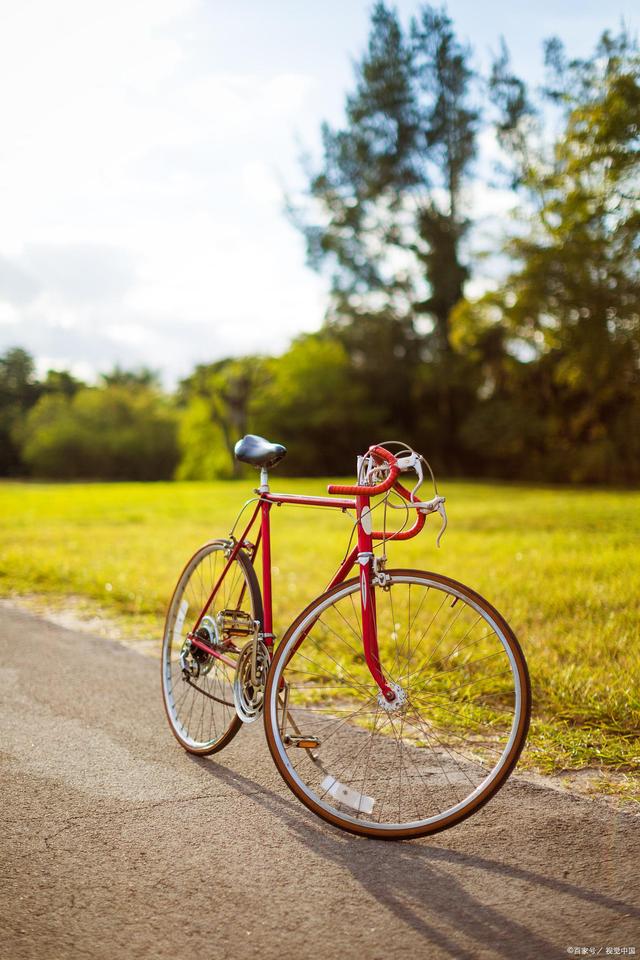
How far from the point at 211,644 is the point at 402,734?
38.1 inches

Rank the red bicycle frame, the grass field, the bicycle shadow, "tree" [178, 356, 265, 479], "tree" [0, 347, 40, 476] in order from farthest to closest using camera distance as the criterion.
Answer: "tree" [178, 356, 265, 479] < "tree" [0, 347, 40, 476] < the grass field < the red bicycle frame < the bicycle shadow

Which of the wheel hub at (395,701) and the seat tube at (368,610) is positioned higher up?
the seat tube at (368,610)

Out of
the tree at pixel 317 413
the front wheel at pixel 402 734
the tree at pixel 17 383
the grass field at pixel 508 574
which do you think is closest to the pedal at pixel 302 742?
the front wheel at pixel 402 734

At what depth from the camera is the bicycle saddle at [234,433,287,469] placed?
3.38 meters

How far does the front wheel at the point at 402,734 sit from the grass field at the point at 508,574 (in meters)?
0.30

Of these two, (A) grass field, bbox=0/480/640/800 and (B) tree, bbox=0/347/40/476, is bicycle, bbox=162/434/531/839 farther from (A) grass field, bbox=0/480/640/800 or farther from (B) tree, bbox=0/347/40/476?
(B) tree, bbox=0/347/40/476

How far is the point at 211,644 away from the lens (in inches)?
143

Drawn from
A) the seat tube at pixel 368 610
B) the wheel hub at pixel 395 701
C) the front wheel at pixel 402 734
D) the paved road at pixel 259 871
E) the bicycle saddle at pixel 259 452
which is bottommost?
the paved road at pixel 259 871

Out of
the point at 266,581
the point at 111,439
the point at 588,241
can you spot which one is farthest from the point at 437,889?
the point at 111,439

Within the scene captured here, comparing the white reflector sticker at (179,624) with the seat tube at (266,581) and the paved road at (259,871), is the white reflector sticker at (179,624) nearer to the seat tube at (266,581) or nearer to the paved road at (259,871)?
the paved road at (259,871)

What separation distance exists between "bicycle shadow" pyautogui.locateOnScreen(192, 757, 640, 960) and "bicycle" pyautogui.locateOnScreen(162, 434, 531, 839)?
82 mm

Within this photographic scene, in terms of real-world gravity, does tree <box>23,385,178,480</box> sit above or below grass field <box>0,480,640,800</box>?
above

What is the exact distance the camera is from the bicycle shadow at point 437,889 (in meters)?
2.23

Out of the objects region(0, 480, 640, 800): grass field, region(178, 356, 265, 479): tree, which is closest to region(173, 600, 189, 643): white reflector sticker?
region(0, 480, 640, 800): grass field
